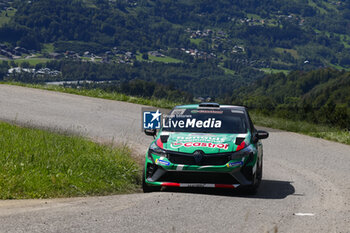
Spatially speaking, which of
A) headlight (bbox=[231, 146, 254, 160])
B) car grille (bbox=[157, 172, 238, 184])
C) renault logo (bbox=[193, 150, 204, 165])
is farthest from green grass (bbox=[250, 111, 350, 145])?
renault logo (bbox=[193, 150, 204, 165])

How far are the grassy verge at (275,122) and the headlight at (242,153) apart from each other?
8.28 metres

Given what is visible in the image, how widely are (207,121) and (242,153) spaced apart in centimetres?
139

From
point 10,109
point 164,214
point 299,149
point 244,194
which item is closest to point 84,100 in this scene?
point 10,109

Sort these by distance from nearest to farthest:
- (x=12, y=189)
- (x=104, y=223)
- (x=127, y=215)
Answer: (x=104, y=223) → (x=127, y=215) → (x=12, y=189)

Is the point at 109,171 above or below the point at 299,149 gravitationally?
above

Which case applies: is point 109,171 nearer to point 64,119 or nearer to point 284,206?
point 284,206

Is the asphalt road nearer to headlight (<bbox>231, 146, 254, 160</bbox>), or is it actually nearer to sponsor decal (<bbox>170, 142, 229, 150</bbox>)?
headlight (<bbox>231, 146, 254, 160</bbox>)

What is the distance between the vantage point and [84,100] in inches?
879

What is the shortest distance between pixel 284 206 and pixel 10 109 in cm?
1349

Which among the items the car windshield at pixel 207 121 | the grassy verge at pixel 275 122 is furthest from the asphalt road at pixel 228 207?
the grassy verge at pixel 275 122

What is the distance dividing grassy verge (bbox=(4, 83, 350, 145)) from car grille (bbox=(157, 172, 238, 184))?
28.8 ft

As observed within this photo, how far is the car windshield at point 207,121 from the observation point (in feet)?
32.6

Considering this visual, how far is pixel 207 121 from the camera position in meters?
10.2

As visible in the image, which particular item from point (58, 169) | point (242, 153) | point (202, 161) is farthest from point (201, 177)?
point (58, 169)
